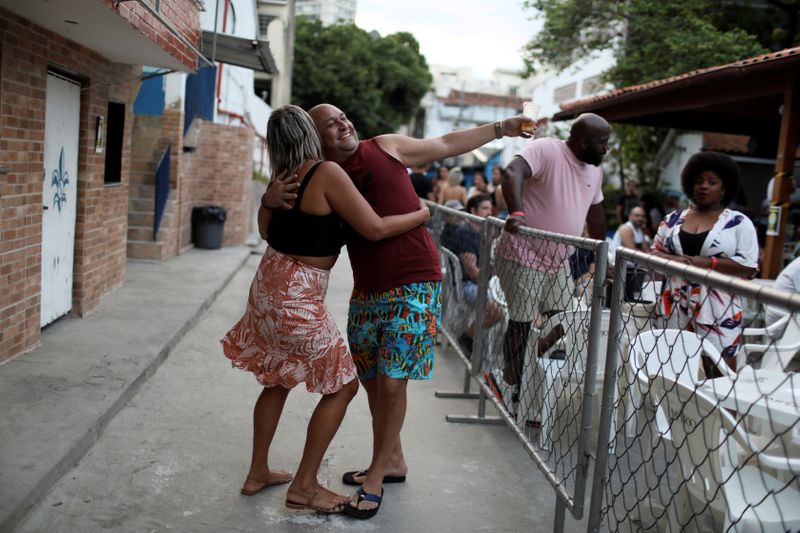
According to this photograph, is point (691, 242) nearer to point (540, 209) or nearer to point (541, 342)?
point (540, 209)

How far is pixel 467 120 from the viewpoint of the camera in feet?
182

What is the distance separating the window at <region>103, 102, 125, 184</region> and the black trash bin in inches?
→ 175

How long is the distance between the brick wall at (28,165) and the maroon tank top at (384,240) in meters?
2.61

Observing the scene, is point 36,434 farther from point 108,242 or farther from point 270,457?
point 108,242

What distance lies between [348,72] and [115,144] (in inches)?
1350

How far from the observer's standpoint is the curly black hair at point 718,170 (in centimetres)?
432

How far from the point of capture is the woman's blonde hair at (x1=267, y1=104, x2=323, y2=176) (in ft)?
10.7

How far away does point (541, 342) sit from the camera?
4.28m

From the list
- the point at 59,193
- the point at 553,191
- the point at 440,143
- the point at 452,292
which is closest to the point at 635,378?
the point at 440,143

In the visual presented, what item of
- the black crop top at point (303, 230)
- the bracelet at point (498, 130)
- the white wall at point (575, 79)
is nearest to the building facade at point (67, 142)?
the black crop top at point (303, 230)

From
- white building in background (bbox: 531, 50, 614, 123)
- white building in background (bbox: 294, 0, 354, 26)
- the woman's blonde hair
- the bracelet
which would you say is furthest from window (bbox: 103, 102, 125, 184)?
white building in background (bbox: 294, 0, 354, 26)

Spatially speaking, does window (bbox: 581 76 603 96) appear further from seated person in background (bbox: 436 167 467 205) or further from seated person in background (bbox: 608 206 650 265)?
seated person in background (bbox: 608 206 650 265)

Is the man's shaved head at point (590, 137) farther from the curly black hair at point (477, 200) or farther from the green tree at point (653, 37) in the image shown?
the green tree at point (653, 37)

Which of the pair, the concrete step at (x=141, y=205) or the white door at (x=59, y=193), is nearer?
the white door at (x=59, y=193)
